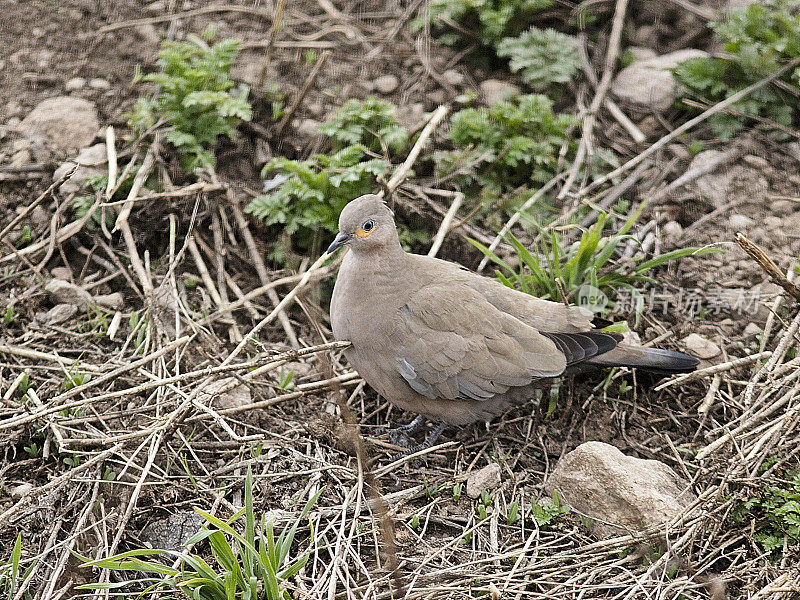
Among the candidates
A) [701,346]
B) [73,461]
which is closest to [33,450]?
[73,461]

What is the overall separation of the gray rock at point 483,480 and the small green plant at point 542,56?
300 centimetres

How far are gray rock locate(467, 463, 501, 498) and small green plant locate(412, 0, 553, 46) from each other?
10.9 feet

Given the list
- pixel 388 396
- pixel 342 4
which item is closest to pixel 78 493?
pixel 388 396

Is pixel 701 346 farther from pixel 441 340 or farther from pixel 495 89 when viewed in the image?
pixel 495 89

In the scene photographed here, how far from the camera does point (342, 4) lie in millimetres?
6379

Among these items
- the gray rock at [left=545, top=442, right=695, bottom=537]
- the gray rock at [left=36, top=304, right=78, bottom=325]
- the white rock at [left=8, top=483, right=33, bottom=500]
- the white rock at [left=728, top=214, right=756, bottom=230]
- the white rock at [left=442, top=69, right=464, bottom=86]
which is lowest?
the gray rock at [left=545, top=442, right=695, bottom=537]

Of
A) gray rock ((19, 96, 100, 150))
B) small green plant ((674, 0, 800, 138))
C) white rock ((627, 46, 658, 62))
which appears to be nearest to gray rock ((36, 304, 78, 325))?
gray rock ((19, 96, 100, 150))

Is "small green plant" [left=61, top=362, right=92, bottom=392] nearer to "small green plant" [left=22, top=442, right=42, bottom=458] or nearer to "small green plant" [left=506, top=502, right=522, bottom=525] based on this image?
"small green plant" [left=22, top=442, right=42, bottom=458]

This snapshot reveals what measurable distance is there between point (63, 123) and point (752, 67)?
4.48 m

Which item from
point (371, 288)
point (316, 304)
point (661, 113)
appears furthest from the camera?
point (661, 113)

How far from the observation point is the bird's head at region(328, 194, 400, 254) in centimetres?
381

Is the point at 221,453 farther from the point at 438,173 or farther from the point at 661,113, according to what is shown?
the point at 661,113

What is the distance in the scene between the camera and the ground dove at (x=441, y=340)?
12.4 feet

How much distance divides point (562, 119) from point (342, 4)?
7.34 feet
